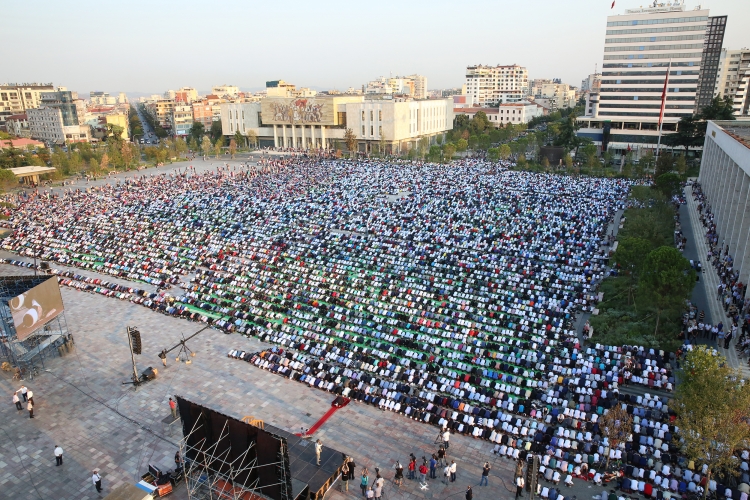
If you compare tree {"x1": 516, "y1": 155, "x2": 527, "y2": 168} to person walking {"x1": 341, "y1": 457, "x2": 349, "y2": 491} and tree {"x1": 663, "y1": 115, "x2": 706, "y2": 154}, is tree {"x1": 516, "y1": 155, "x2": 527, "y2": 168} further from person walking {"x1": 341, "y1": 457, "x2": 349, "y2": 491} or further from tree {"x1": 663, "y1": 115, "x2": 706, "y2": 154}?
person walking {"x1": 341, "y1": 457, "x2": 349, "y2": 491}

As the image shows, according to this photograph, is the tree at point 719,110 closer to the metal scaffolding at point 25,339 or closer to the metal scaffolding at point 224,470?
the metal scaffolding at point 224,470

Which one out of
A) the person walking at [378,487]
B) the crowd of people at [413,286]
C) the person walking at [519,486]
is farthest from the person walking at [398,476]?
the person walking at [519,486]

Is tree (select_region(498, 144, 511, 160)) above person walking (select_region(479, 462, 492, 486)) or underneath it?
above

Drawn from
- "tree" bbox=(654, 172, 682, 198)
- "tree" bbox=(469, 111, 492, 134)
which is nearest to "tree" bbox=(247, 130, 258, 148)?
"tree" bbox=(469, 111, 492, 134)

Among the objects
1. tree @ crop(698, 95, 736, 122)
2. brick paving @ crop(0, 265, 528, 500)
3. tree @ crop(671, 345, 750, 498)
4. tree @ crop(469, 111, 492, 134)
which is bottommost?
brick paving @ crop(0, 265, 528, 500)

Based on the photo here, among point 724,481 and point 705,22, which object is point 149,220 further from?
point 705,22

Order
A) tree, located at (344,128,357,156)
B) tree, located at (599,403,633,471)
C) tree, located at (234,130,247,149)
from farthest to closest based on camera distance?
1. tree, located at (234,130,247,149)
2. tree, located at (344,128,357,156)
3. tree, located at (599,403,633,471)

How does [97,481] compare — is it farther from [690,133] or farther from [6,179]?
[690,133]
